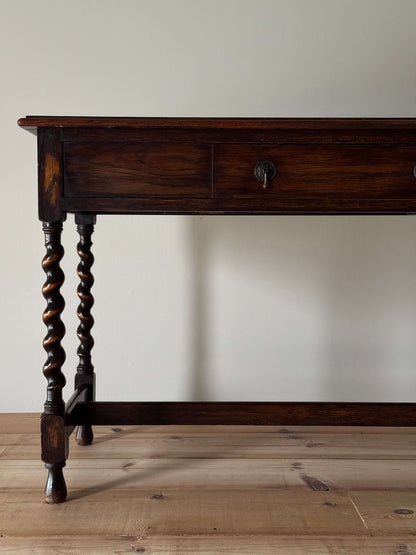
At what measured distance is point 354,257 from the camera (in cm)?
252

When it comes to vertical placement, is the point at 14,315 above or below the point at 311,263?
below

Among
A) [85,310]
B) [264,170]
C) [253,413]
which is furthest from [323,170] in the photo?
[85,310]

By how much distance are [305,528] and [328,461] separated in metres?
0.48

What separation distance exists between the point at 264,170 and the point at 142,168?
12.5 inches

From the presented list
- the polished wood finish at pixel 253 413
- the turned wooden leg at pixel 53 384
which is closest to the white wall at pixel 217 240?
the polished wood finish at pixel 253 413

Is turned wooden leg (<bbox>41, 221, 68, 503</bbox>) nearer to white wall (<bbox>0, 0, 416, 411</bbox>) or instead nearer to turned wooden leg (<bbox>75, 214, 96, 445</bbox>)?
turned wooden leg (<bbox>75, 214, 96, 445</bbox>)

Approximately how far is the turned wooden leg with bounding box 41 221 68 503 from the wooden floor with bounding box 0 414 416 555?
78 millimetres

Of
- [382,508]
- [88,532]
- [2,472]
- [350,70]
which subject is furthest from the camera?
[350,70]

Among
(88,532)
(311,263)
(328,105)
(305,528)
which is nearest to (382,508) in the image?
(305,528)

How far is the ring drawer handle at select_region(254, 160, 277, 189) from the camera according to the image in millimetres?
1653

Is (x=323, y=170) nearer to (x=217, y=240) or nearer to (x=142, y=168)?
(x=142, y=168)

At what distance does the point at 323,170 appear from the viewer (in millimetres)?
1670

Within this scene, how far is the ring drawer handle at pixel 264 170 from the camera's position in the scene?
1653 millimetres

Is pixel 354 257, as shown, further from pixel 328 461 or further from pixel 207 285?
pixel 328 461
